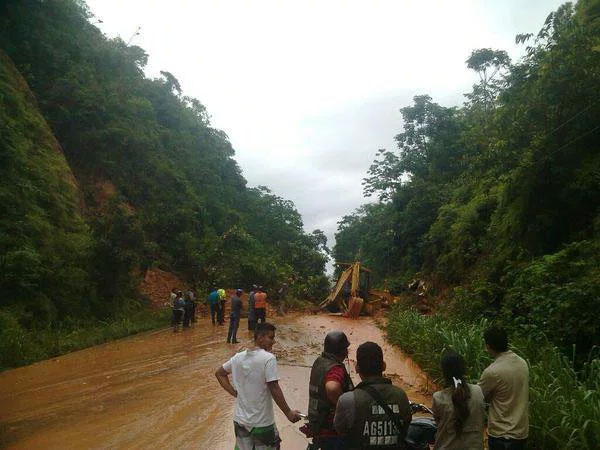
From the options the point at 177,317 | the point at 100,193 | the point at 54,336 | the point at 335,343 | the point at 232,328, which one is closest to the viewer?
the point at 335,343

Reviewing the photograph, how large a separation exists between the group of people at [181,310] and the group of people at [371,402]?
15158mm

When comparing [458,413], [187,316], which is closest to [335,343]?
[458,413]

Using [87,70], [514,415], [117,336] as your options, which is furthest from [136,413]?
[87,70]

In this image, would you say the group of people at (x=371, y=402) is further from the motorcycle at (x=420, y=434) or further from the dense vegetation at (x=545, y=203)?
the dense vegetation at (x=545, y=203)

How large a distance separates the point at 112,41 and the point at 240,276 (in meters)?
23.1

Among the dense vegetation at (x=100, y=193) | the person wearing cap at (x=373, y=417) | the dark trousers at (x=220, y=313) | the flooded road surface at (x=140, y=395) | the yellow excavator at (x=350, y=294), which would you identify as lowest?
the flooded road surface at (x=140, y=395)

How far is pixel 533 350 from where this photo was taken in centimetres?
805

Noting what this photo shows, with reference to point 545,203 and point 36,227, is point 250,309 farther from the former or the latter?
point 545,203

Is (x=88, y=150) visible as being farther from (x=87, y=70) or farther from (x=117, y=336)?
(x=117, y=336)

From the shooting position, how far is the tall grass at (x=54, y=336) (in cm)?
1210

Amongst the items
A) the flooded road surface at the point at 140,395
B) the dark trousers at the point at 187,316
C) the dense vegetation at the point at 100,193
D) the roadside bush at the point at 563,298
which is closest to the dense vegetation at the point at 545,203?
the roadside bush at the point at 563,298

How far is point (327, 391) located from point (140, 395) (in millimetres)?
6959

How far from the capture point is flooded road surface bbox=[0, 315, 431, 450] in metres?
7.08

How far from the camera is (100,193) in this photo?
2680 cm
